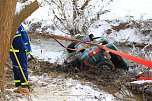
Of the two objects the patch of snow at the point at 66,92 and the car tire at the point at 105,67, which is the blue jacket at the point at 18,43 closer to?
the patch of snow at the point at 66,92

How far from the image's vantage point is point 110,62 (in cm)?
735

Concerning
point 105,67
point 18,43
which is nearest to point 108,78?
point 105,67

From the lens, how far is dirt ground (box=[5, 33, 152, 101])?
6.11 m

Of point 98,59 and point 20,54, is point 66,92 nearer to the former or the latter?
point 20,54

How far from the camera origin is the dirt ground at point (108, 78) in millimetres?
6105

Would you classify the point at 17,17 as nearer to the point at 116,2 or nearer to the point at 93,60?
the point at 93,60

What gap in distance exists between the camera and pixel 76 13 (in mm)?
12148

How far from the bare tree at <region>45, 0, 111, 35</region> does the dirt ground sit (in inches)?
148

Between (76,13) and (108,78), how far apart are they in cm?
538

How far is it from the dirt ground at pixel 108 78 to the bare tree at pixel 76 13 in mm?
3765

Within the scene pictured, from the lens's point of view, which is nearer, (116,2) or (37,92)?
(37,92)

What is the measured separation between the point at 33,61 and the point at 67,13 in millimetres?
3960

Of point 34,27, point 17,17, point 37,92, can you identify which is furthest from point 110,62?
point 34,27

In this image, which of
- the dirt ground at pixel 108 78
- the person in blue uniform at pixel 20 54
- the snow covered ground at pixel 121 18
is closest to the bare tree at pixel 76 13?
the snow covered ground at pixel 121 18
